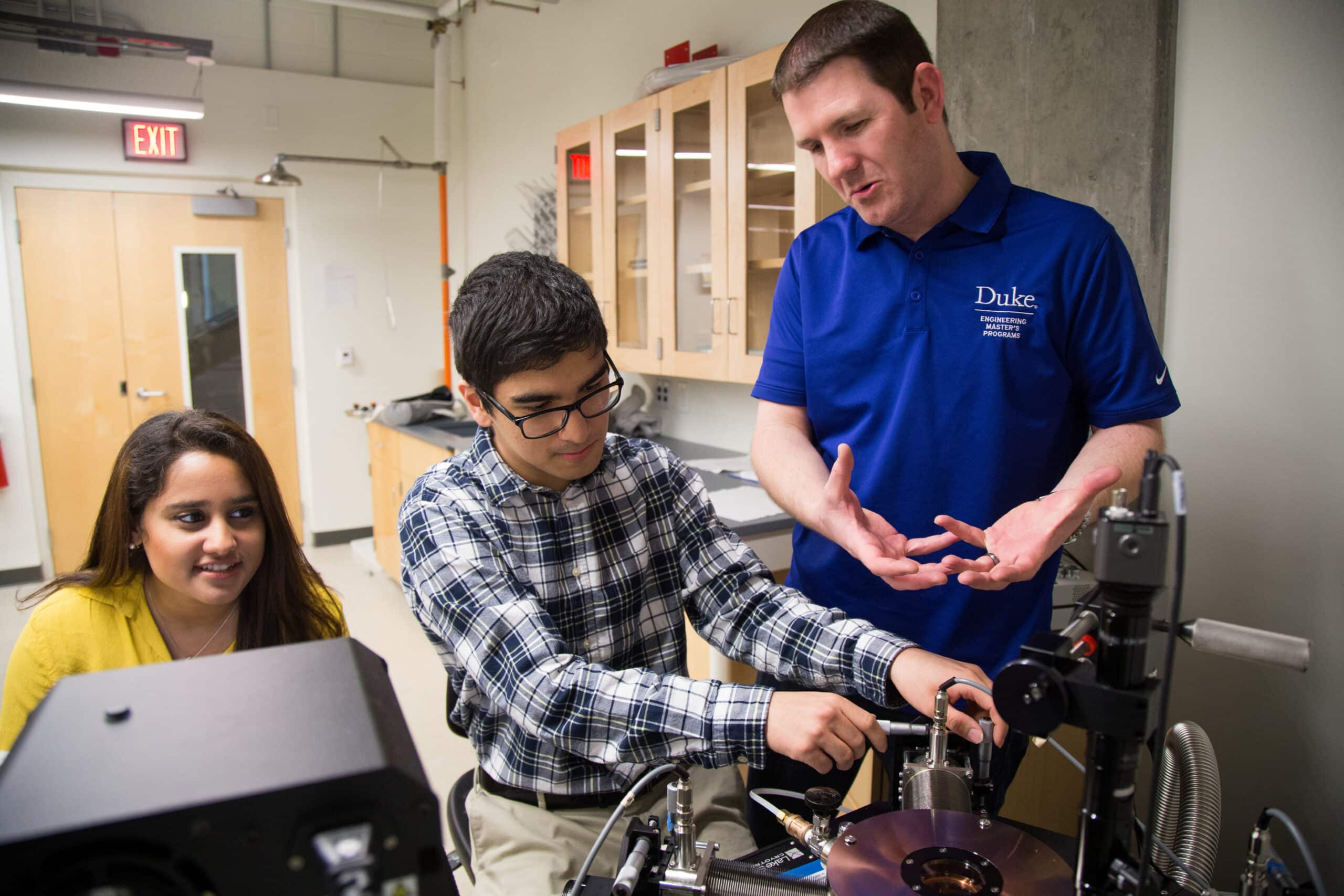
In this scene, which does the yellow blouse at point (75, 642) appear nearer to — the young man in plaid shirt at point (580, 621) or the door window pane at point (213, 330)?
the young man in plaid shirt at point (580, 621)

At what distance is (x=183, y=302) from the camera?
4762 mm

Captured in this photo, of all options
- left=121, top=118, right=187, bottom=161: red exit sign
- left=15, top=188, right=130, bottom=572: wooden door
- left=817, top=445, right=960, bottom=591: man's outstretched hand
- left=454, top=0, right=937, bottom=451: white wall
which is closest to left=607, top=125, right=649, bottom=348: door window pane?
left=454, top=0, right=937, bottom=451: white wall

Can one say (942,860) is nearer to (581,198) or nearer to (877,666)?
(877,666)

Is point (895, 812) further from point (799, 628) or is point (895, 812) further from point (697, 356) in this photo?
point (697, 356)

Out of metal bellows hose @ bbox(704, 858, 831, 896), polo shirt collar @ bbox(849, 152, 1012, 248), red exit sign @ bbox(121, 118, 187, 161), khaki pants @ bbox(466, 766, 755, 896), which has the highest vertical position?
red exit sign @ bbox(121, 118, 187, 161)

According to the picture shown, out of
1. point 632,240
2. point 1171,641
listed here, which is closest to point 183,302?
point 632,240

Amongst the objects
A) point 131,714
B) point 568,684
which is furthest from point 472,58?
point 131,714

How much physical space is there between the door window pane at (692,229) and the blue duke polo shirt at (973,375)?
132 cm

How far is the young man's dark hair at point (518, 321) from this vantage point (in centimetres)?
108

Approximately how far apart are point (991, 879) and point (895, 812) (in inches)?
4.8

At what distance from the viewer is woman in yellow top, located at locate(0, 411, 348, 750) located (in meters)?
1.22

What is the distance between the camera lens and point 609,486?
4.05ft

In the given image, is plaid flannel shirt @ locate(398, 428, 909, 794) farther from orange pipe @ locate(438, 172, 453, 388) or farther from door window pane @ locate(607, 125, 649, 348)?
orange pipe @ locate(438, 172, 453, 388)

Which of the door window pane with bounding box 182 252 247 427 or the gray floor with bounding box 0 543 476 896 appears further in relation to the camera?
the door window pane with bounding box 182 252 247 427
